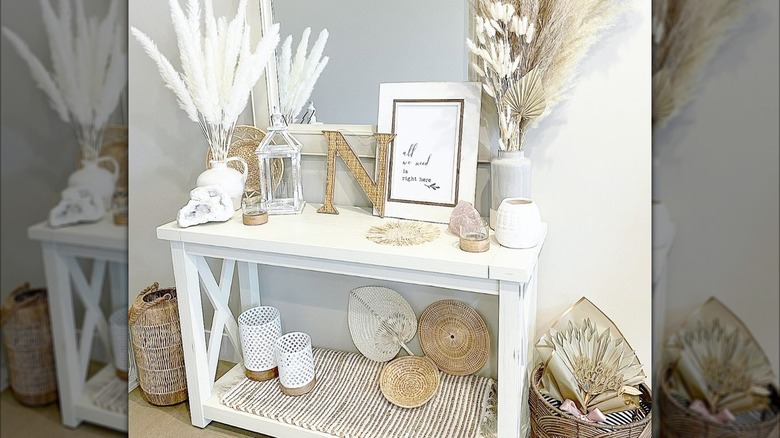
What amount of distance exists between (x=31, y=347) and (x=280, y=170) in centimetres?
159

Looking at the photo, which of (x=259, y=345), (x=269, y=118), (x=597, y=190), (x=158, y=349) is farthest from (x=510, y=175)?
(x=158, y=349)

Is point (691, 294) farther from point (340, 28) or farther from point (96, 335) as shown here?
point (340, 28)

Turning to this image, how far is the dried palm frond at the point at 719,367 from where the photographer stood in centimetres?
14

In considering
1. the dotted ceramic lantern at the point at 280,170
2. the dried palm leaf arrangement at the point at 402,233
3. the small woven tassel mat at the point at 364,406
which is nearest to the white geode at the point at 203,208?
the dotted ceramic lantern at the point at 280,170

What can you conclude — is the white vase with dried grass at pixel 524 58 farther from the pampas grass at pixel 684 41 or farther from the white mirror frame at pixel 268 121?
the pampas grass at pixel 684 41

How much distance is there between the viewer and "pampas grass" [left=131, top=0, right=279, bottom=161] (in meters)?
1.63

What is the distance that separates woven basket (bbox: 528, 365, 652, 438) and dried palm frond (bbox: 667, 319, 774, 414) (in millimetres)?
1331

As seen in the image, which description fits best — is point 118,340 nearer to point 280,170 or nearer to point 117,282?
point 117,282

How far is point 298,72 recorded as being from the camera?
5.82ft

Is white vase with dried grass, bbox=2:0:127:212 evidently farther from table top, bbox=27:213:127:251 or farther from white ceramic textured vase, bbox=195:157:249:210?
white ceramic textured vase, bbox=195:157:249:210

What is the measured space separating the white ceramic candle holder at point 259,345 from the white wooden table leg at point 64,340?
1697 mm

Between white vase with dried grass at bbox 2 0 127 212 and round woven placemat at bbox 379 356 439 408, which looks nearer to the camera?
white vase with dried grass at bbox 2 0 127 212

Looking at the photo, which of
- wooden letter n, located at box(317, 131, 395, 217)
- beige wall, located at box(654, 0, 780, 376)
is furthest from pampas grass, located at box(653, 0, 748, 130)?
wooden letter n, located at box(317, 131, 395, 217)

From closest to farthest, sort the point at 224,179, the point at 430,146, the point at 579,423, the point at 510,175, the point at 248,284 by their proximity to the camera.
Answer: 1. the point at 579,423
2. the point at 510,175
3. the point at 430,146
4. the point at 224,179
5. the point at 248,284
